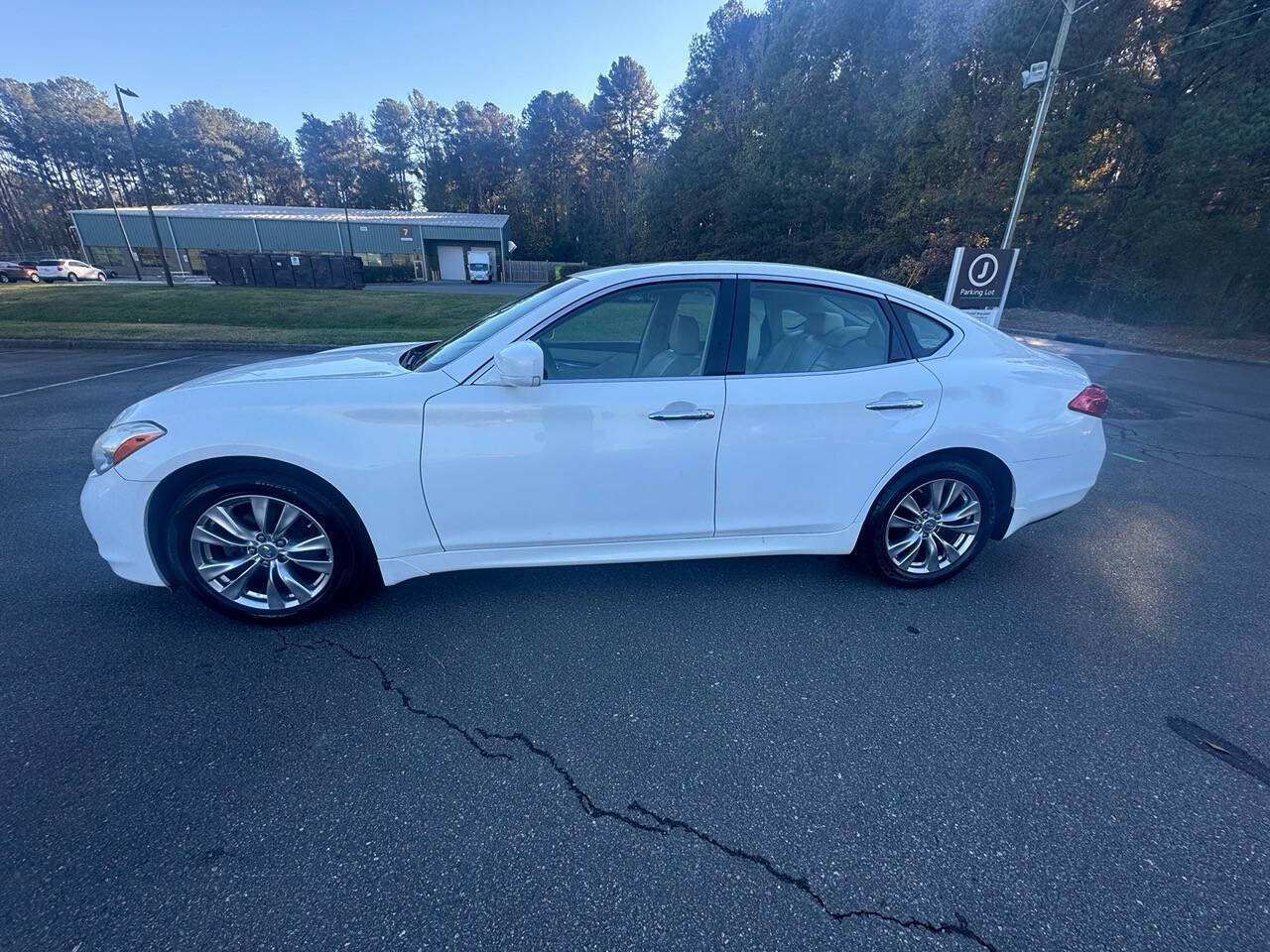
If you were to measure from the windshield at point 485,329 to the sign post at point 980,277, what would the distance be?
5875 mm

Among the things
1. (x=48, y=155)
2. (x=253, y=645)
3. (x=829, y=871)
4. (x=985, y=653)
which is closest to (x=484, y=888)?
(x=829, y=871)

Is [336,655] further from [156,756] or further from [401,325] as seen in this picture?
[401,325]

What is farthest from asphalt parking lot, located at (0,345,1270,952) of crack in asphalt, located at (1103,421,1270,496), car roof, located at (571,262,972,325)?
crack in asphalt, located at (1103,421,1270,496)

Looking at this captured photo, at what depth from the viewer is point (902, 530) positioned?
3.05 m

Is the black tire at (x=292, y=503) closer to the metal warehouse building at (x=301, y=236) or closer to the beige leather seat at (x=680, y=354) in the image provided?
the beige leather seat at (x=680, y=354)

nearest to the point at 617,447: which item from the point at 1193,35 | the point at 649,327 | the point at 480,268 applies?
A: the point at 649,327

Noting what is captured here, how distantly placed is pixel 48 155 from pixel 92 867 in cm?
9155

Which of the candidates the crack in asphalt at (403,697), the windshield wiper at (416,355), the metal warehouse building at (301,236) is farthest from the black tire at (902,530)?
the metal warehouse building at (301,236)

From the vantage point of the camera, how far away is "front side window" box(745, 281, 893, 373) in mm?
2799

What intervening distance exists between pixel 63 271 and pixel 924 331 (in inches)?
2000

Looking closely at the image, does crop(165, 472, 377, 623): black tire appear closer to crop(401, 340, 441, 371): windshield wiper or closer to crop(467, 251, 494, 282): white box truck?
crop(401, 340, 441, 371): windshield wiper

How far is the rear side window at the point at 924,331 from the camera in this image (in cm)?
296

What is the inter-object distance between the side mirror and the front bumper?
5.39 feet

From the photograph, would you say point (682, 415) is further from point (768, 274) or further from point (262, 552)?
point (262, 552)
